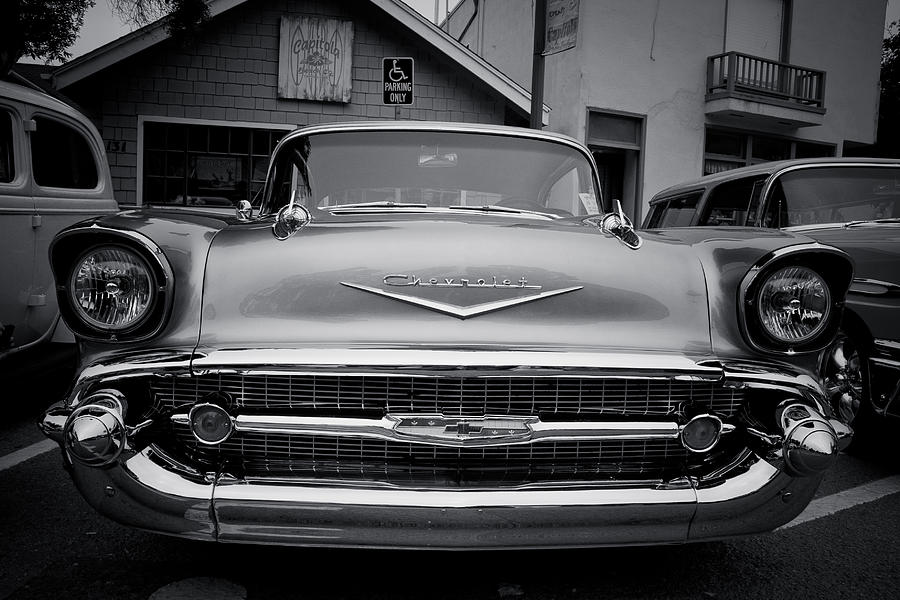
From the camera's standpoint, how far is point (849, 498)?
2.77 metres

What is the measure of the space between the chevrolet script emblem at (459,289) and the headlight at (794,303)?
50 cm

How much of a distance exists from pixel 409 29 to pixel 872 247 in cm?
832

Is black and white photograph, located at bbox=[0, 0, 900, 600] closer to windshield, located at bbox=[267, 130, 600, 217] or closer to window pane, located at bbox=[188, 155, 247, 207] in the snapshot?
windshield, located at bbox=[267, 130, 600, 217]

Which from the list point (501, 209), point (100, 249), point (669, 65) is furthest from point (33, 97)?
point (669, 65)

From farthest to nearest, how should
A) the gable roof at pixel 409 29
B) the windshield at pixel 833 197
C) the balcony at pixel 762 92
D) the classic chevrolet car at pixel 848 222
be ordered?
the balcony at pixel 762 92
the gable roof at pixel 409 29
the windshield at pixel 833 197
the classic chevrolet car at pixel 848 222

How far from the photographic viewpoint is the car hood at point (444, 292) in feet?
5.71

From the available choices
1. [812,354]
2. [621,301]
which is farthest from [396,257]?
[812,354]

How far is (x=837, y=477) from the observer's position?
9.99 ft

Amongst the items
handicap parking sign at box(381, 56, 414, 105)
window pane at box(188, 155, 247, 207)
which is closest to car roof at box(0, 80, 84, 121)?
handicap parking sign at box(381, 56, 414, 105)

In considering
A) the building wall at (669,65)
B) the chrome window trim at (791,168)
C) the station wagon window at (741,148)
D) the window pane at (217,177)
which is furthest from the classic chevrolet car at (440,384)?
the station wagon window at (741,148)

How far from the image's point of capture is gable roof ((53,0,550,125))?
9.16m

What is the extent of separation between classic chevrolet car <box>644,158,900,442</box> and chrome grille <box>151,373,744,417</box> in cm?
116

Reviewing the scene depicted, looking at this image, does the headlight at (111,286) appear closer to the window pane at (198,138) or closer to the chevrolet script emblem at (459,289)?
the chevrolet script emblem at (459,289)

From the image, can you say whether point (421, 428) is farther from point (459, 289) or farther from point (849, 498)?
point (849, 498)
